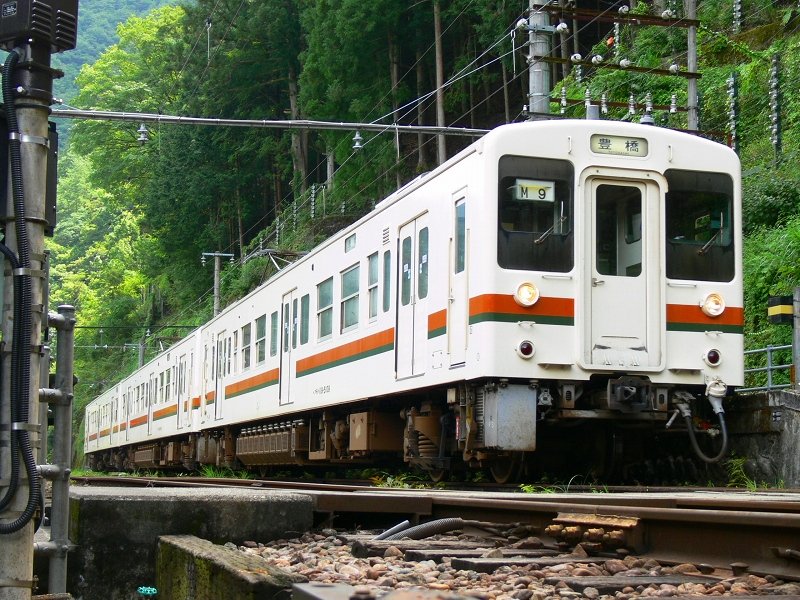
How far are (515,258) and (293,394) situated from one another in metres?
5.97

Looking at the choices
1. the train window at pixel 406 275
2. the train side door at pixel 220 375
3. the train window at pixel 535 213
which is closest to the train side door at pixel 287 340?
the train window at pixel 406 275

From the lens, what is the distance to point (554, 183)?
891cm

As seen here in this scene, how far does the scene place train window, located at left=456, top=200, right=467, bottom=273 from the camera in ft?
29.3

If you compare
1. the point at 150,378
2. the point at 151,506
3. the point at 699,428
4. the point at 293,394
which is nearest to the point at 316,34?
the point at 150,378

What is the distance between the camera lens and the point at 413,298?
9.88 meters

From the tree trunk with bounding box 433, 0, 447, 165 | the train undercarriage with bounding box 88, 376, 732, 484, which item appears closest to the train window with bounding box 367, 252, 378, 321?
the train undercarriage with bounding box 88, 376, 732, 484

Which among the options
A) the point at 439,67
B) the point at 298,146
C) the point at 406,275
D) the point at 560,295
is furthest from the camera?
the point at 298,146

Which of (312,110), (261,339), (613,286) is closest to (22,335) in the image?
(613,286)

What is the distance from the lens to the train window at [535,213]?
8664 mm

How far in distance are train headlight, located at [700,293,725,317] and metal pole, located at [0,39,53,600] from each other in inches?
255

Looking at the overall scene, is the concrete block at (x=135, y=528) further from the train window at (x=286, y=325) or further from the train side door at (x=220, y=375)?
the train side door at (x=220, y=375)

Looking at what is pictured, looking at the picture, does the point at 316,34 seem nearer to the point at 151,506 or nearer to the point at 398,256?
the point at 398,256

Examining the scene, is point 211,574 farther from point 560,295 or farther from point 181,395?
point 181,395

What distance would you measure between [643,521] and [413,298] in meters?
5.80
